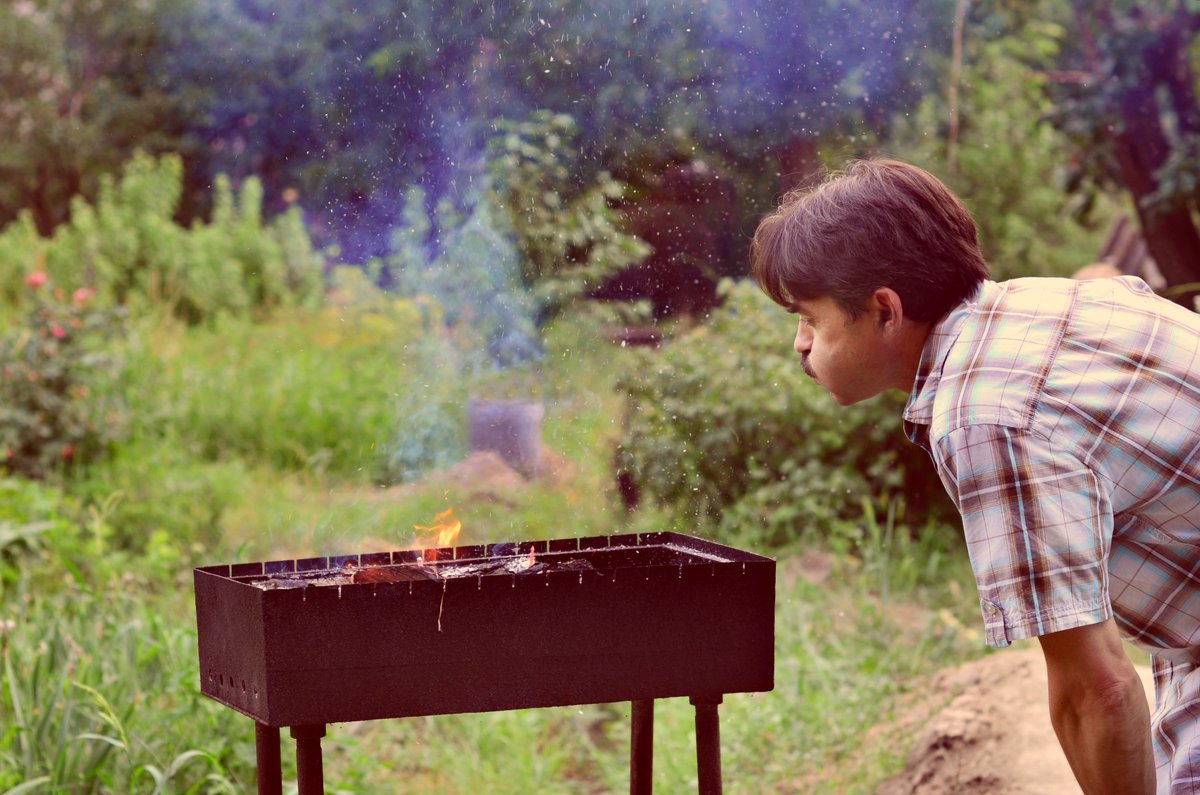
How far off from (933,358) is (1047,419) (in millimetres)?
263

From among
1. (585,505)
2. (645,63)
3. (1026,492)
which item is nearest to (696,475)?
(585,505)

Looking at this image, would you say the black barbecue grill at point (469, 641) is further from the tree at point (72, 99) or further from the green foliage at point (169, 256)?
the tree at point (72, 99)

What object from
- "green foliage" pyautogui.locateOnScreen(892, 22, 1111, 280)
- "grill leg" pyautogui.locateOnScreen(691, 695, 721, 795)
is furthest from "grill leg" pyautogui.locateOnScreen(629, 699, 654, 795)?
"green foliage" pyautogui.locateOnScreen(892, 22, 1111, 280)

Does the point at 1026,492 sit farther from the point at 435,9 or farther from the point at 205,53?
the point at 205,53

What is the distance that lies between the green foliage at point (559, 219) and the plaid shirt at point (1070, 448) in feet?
12.9

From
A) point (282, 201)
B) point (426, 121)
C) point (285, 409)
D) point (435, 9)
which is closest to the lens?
point (426, 121)

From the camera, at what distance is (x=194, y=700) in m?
3.69

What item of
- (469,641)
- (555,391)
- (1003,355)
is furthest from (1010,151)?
(1003,355)

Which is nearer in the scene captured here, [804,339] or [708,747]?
[804,339]

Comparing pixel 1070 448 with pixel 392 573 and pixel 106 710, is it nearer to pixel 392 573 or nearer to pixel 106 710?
pixel 392 573

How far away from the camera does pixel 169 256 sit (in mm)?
10273

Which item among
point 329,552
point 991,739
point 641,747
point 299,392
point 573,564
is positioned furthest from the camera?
point 299,392

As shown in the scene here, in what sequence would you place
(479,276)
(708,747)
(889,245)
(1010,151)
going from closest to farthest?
(889,245), (708,747), (479,276), (1010,151)

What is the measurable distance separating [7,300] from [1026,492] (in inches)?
357
